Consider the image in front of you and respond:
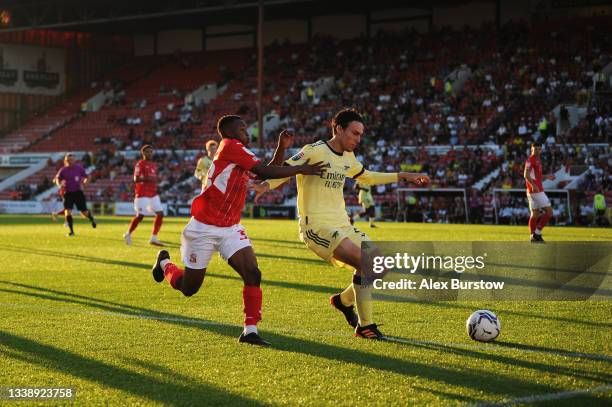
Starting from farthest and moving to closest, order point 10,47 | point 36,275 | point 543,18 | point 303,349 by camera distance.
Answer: point 10,47 → point 543,18 → point 36,275 → point 303,349

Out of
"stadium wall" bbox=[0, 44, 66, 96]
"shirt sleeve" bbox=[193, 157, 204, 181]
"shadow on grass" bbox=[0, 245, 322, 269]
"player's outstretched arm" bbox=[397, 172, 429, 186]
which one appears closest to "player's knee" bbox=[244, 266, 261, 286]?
"player's outstretched arm" bbox=[397, 172, 429, 186]

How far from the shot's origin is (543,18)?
4888 cm

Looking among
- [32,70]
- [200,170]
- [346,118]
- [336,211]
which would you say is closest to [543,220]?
[200,170]

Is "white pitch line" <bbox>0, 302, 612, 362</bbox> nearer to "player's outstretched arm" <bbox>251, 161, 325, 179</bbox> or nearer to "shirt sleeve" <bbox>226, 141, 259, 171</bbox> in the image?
"player's outstretched arm" <bbox>251, 161, 325, 179</bbox>

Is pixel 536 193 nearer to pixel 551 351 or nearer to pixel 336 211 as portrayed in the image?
pixel 336 211

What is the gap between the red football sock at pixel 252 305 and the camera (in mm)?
8070

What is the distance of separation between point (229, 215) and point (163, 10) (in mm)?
47504

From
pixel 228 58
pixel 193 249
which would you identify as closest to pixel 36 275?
pixel 193 249

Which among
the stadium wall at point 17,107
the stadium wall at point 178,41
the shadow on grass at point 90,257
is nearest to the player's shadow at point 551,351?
the shadow on grass at point 90,257

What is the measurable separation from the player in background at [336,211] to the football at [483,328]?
0.87 m

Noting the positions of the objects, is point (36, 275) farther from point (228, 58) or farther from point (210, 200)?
point (228, 58)

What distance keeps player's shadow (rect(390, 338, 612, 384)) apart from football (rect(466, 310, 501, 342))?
32 centimetres

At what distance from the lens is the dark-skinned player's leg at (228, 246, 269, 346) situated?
8.02 meters

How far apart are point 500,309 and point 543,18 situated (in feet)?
137
